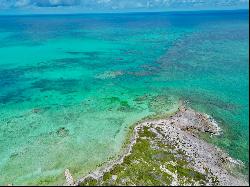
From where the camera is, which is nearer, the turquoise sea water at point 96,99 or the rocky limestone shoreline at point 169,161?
the rocky limestone shoreline at point 169,161

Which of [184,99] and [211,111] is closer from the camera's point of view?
[211,111]

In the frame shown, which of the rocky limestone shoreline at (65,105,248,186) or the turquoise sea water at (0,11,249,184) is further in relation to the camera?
the turquoise sea water at (0,11,249,184)

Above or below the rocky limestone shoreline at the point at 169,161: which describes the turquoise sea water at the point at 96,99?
below

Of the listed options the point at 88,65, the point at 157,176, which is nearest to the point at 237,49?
the point at 88,65

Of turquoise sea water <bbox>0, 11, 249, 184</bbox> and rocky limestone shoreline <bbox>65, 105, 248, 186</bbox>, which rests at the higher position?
rocky limestone shoreline <bbox>65, 105, 248, 186</bbox>

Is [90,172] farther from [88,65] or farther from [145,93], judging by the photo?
[88,65]

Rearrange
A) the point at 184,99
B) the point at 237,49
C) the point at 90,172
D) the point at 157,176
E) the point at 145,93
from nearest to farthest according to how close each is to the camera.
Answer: the point at 157,176 → the point at 90,172 → the point at 184,99 → the point at 145,93 → the point at 237,49
